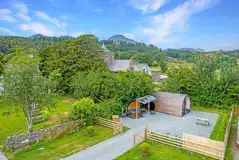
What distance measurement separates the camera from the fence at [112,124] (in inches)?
502

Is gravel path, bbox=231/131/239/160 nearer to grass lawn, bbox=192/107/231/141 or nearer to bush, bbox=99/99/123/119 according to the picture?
grass lawn, bbox=192/107/231/141

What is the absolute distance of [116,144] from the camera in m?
11.1

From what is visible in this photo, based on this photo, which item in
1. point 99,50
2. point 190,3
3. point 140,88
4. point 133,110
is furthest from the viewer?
point 99,50

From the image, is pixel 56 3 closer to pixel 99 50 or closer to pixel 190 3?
pixel 99 50

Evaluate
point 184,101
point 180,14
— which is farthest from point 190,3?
point 184,101

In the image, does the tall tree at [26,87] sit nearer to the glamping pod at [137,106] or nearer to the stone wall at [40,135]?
the stone wall at [40,135]

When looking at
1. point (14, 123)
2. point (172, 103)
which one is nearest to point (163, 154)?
point (172, 103)

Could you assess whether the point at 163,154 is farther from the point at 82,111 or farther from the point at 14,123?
the point at 14,123

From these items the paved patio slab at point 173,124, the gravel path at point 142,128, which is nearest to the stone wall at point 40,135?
the gravel path at point 142,128

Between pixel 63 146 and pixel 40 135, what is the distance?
1.93 metres

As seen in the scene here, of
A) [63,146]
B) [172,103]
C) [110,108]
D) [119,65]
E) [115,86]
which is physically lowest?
[63,146]

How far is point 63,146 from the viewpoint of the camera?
1057 centimetres

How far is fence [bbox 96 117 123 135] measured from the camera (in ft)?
41.8

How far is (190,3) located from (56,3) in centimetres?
1651
